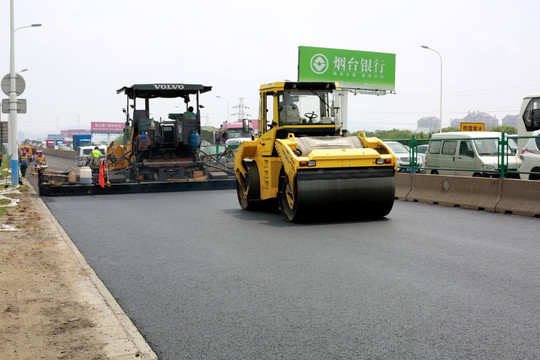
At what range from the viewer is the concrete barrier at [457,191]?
47.6 feet

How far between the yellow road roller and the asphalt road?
0.40m

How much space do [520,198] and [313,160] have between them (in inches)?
191

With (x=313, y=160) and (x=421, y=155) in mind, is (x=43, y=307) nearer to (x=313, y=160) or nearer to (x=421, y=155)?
Answer: (x=313, y=160)

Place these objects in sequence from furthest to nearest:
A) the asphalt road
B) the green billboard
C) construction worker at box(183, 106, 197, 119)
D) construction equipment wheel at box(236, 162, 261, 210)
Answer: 1. the green billboard
2. construction worker at box(183, 106, 197, 119)
3. construction equipment wheel at box(236, 162, 261, 210)
4. the asphalt road

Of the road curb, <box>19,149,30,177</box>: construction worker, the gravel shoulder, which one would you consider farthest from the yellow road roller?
<box>19,149,30,177</box>: construction worker

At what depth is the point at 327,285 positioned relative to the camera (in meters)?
6.89

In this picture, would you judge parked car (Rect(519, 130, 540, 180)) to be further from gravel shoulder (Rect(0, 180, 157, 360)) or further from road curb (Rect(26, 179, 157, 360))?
road curb (Rect(26, 179, 157, 360))

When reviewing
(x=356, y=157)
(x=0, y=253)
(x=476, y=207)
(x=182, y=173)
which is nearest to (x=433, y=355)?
(x=0, y=253)

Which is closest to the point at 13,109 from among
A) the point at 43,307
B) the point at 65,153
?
the point at 43,307

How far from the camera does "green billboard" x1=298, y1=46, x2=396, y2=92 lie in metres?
48.3

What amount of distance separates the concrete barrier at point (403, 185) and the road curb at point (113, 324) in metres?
11.2

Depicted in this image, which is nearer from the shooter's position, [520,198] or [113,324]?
[113,324]

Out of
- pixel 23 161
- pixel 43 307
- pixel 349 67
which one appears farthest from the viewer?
pixel 349 67

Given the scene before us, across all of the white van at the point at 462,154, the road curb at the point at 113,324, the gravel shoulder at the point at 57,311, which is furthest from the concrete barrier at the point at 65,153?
the road curb at the point at 113,324
